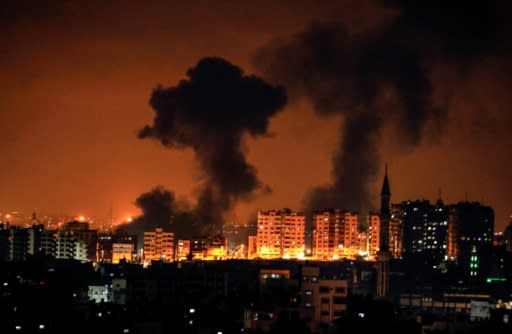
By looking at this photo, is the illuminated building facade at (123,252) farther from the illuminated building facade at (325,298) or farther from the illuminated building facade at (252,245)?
the illuminated building facade at (325,298)

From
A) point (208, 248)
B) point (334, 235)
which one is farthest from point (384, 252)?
point (334, 235)

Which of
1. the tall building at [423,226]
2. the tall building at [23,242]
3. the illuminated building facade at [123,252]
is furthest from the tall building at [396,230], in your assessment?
the tall building at [23,242]

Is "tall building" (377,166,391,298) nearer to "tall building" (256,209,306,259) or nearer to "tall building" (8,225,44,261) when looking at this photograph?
"tall building" (256,209,306,259)

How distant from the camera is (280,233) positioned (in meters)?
54.6

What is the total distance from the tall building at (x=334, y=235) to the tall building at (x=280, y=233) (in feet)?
2.07

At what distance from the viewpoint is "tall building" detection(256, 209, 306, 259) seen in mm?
54531

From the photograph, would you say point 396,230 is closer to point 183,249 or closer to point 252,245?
point 252,245

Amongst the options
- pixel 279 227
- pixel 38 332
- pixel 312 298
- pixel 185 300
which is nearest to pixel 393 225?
pixel 279 227

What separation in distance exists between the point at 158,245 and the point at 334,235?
6.40 meters

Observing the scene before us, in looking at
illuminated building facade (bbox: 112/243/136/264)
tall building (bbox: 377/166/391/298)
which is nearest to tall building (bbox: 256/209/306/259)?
illuminated building facade (bbox: 112/243/136/264)

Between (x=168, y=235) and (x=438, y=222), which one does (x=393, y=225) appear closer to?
(x=438, y=222)

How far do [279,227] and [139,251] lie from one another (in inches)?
198

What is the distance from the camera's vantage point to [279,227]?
55219mm

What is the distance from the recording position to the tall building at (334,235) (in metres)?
53.8
